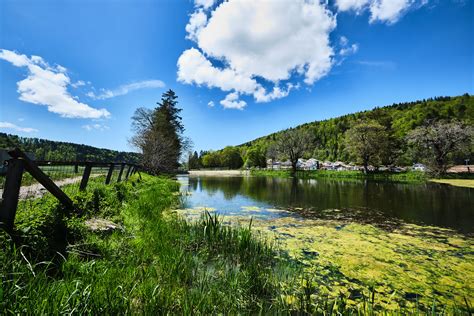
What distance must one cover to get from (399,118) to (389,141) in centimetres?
3969

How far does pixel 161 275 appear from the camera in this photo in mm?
2916

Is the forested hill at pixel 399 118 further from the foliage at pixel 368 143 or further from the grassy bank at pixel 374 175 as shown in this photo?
the grassy bank at pixel 374 175

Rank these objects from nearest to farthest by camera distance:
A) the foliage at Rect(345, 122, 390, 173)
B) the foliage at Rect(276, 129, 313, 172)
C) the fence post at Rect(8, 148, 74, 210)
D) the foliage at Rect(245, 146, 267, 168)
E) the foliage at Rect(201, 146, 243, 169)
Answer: the fence post at Rect(8, 148, 74, 210) → the foliage at Rect(345, 122, 390, 173) → the foliage at Rect(276, 129, 313, 172) → the foliage at Rect(245, 146, 267, 168) → the foliage at Rect(201, 146, 243, 169)

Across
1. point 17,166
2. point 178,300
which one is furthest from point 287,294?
point 17,166

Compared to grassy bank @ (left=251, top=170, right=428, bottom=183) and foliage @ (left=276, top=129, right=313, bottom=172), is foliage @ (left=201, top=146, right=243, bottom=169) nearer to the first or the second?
foliage @ (left=276, top=129, right=313, bottom=172)

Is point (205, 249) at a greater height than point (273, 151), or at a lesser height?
lesser

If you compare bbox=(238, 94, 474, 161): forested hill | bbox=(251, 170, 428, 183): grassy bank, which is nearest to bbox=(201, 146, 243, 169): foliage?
bbox=(238, 94, 474, 161): forested hill

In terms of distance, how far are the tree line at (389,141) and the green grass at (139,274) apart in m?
32.3

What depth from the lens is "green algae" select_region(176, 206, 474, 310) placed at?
9.75 feet

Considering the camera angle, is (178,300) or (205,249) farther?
(205,249)

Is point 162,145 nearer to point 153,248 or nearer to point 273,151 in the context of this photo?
point 153,248

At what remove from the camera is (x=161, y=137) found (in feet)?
79.3

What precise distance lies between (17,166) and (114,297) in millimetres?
1993

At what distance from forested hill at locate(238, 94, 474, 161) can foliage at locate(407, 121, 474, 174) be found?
340 inches
